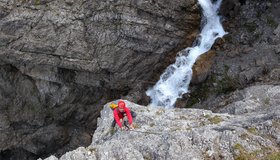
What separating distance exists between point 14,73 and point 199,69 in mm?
22604

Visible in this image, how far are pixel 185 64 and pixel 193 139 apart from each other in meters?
23.0

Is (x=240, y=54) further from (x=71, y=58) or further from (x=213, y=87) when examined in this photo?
(x=71, y=58)

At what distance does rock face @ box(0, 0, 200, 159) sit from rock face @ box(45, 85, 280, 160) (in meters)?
15.5

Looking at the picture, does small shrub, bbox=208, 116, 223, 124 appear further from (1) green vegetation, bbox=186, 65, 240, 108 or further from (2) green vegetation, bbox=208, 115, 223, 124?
(1) green vegetation, bbox=186, 65, 240, 108

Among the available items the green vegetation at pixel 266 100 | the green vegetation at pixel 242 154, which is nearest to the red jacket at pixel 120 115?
the green vegetation at pixel 242 154

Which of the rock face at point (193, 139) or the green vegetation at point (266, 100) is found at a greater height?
the green vegetation at point (266, 100)

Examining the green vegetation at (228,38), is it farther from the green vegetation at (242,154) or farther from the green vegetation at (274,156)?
the green vegetation at (274,156)

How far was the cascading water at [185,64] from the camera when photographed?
121 ft

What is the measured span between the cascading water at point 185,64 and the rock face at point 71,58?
126cm

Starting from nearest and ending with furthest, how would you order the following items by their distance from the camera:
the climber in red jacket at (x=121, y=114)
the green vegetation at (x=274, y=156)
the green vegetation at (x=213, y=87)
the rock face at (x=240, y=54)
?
the green vegetation at (x=274, y=156) < the climber in red jacket at (x=121, y=114) < the rock face at (x=240, y=54) < the green vegetation at (x=213, y=87)

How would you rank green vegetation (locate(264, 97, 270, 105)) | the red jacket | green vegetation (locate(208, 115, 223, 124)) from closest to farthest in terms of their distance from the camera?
the red jacket
green vegetation (locate(208, 115, 223, 124))
green vegetation (locate(264, 97, 270, 105))

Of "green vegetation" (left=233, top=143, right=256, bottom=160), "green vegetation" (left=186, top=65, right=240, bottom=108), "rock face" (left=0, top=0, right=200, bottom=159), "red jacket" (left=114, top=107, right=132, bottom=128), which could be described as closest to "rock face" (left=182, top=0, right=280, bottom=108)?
"green vegetation" (left=186, top=65, right=240, bottom=108)

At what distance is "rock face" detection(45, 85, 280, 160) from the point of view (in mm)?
14203

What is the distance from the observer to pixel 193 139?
600 inches
